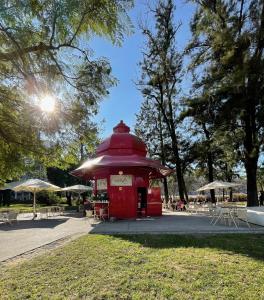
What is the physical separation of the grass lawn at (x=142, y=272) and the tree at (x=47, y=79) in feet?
7.21

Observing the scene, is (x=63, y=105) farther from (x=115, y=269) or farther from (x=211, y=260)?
(x=211, y=260)

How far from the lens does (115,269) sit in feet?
23.6

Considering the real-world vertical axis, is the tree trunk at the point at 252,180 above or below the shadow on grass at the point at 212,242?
above

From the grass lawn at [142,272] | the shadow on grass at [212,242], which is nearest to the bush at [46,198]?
the shadow on grass at [212,242]

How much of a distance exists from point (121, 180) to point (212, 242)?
10182mm

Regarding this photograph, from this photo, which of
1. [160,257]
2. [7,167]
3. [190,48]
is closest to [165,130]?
[190,48]

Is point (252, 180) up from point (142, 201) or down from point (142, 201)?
up

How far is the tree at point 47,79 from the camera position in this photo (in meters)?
5.66

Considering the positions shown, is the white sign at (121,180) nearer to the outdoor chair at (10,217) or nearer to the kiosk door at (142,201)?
the kiosk door at (142,201)

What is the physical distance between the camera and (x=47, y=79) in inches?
245

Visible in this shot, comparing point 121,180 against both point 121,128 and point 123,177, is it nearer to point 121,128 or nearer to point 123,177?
point 123,177

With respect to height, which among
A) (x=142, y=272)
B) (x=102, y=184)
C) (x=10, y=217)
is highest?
(x=102, y=184)

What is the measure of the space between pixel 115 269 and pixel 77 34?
187 inches

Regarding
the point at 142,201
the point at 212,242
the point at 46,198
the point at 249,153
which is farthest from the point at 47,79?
the point at 46,198
